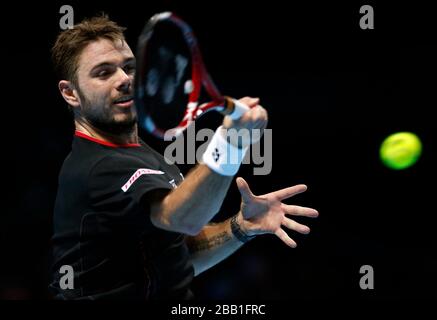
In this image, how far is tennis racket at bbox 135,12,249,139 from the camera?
9.91 ft

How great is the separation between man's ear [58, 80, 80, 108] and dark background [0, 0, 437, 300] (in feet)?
13.7

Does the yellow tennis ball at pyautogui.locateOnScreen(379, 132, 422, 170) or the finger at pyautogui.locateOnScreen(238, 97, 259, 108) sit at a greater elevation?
the finger at pyautogui.locateOnScreen(238, 97, 259, 108)

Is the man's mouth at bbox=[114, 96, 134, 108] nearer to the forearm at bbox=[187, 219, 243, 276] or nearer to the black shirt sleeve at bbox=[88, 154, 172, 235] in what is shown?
the black shirt sleeve at bbox=[88, 154, 172, 235]

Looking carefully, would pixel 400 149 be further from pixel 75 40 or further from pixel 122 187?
pixel 122 187

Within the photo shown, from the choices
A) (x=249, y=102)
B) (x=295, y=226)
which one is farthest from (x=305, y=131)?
(x=249, y=102)

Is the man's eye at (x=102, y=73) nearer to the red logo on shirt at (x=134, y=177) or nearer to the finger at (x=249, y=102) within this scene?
the red logo on shirt at (x=134, y=177)

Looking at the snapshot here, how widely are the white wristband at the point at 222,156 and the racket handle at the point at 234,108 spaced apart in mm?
98

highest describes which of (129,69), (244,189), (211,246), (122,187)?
(129,69)

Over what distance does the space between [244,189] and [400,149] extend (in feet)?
16.0

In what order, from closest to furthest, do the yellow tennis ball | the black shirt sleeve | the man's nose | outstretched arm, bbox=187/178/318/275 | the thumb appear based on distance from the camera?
the black shirt sleeve < the man's nose < the thumb < outstretched arm, bbox=187/178/318/275 < the yellow tennis ball

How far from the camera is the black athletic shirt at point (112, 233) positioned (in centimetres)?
339

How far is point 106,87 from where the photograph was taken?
12.1 feet

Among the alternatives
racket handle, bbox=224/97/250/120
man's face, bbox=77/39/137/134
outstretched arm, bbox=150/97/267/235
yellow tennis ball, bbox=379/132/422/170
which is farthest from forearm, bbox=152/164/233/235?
yellow tennis ball, bbox=379/132/422/170
